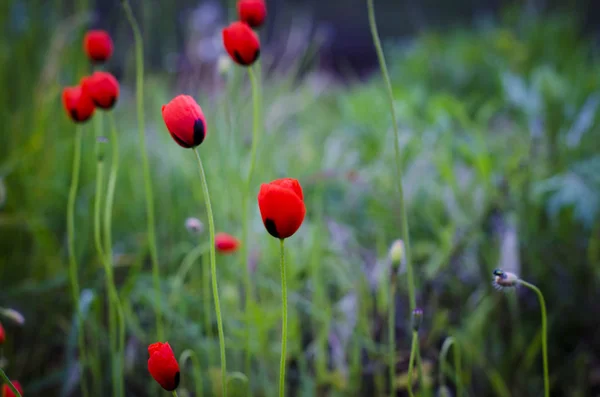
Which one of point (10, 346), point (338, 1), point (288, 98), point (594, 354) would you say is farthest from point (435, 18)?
point (10, 346)

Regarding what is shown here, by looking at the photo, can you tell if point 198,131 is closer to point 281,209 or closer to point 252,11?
point 281,209

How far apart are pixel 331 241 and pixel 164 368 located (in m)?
0.95

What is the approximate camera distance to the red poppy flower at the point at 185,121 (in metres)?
0.61

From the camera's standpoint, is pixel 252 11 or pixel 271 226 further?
pixel 252 11

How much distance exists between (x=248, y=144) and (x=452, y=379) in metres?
1.30

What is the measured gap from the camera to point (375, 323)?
1.27 meters

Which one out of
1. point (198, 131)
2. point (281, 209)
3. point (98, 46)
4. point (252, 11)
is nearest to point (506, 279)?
point (281, 209)

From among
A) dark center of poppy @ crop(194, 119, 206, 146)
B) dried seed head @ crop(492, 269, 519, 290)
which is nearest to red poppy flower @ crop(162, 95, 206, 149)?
dark center of poppy @ crop(194, 119, 206, 146)

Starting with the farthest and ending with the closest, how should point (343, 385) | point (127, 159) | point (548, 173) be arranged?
point (127, 159) → point (548, 173) → point (343, 385)

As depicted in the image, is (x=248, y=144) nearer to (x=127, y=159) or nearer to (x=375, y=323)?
(x=127, y=159)

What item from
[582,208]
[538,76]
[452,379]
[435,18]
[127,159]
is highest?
[435,18]

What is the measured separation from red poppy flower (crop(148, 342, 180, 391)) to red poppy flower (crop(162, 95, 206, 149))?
25cm

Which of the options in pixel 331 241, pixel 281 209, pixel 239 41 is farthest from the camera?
pixel 331 241

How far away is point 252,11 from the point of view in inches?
35.0
